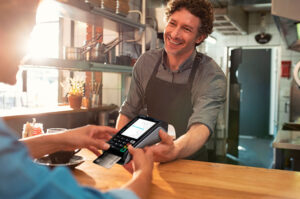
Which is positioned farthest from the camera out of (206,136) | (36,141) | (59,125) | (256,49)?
(256,49)

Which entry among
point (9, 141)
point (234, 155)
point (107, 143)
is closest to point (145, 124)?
point (107, 143)

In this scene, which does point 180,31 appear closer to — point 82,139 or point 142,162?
point 82,139

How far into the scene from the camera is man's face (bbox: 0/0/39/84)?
0.55m

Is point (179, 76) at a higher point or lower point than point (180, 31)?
lower

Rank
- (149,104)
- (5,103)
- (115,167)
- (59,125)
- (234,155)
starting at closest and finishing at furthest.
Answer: (115,167), (149,104), (5,103), (59,125), (234,155)

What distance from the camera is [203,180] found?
1185mm

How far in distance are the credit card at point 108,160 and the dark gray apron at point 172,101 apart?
90 centimetres

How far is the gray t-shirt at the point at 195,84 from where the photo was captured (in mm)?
1639

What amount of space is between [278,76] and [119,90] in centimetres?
497

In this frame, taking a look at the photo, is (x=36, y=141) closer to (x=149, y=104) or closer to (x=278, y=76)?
(x=149, y=104)

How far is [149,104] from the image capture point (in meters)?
2.07

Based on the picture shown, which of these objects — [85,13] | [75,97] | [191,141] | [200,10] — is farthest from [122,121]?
[75,97]

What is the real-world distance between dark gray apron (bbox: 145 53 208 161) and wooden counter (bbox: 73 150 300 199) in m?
0.58

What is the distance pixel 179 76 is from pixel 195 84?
134mm
